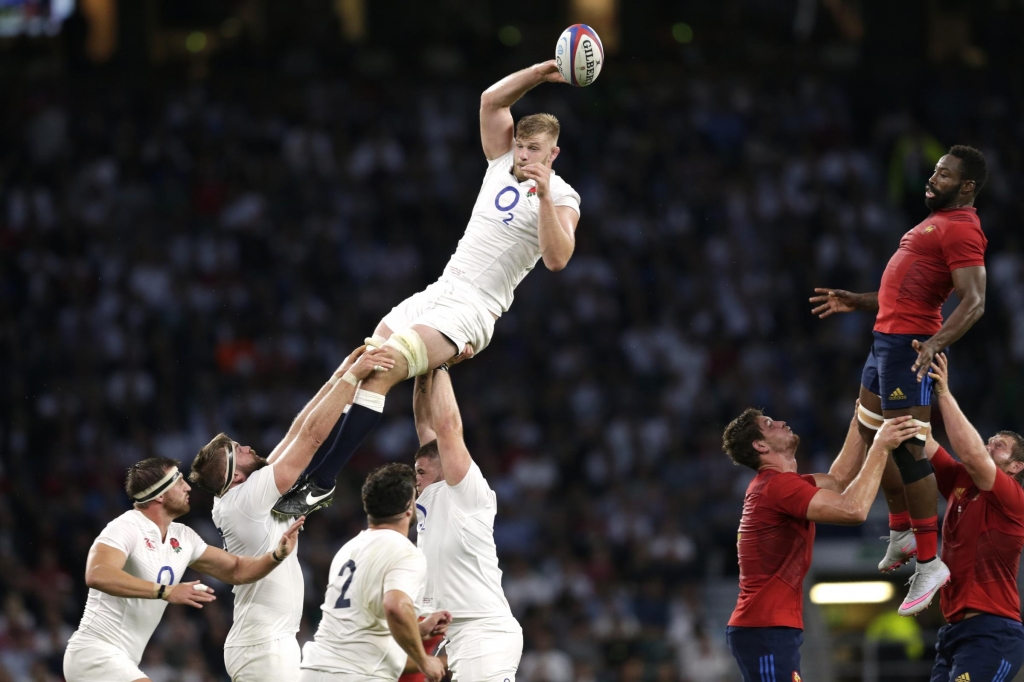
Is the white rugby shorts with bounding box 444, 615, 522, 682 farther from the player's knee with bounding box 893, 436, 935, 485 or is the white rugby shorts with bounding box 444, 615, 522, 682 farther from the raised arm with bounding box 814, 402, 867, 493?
the player's knee with bounding box 893, 436, 935, 485

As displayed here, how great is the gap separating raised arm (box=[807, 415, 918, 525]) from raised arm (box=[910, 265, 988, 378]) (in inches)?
14.7

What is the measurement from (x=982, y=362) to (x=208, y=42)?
13.9 metres

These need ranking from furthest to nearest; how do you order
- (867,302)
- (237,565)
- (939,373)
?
(867,302) < (237,565) < (939,373)

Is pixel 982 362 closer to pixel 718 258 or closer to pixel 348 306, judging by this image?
pixel 718 258

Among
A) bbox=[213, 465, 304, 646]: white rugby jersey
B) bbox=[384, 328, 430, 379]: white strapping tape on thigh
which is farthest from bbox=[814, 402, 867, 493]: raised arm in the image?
bbox=[213, 465, 304, 646]: white rugby jersey

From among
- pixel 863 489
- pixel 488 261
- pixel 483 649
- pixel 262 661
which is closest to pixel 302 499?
pixel 262 661

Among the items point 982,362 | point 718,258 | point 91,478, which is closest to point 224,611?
point 91,478

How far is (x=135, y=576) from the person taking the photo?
8.70m

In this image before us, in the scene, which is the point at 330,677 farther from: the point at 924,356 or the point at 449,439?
the point at 924,356

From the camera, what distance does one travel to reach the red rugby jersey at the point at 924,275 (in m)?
8.20

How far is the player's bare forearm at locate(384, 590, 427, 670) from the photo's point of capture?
24.6 feet

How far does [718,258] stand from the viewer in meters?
20.1

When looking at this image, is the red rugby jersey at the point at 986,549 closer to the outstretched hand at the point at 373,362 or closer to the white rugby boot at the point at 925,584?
the white rugby boot at the point at 925,584

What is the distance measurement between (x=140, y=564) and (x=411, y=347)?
90.5 inches
